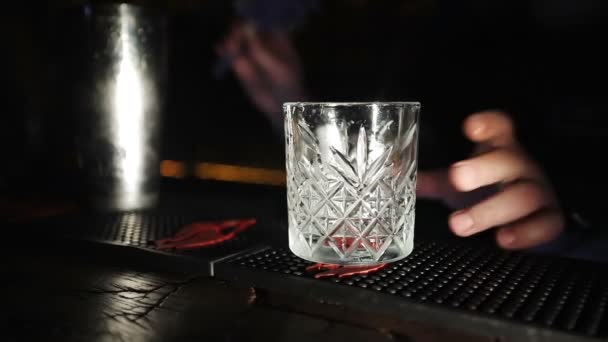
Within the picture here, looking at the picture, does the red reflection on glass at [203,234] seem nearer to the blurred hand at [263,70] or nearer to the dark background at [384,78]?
the dark background at [384,78]

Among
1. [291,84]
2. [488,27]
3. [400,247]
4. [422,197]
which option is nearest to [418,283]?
[400,247]

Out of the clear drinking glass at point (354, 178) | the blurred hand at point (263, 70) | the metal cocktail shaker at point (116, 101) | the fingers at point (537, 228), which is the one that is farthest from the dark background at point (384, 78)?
the clear drinking glass at point (354, 178)

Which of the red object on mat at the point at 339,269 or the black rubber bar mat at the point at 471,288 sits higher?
the red object on mat at the point at 339,269

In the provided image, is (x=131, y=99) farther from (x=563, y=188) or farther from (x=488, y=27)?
(x=488, y=27)

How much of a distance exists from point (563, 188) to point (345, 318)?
0.77 meters

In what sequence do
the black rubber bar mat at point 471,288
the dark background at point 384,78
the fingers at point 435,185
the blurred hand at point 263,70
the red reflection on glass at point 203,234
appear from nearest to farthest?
1. the black rubber bar mat at point 471,288
2. the red reflection on glass at point 203,234
3. the fingers at point 435,185
4. the dark background at point 384,78
5. the blurred hand at point 263,70

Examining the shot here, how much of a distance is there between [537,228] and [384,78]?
1.18 metres

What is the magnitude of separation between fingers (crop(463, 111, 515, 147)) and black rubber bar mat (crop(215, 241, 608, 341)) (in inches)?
9.0

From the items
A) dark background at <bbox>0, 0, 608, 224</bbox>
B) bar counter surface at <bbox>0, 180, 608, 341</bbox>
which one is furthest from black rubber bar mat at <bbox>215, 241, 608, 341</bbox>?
dark background at <bbox>0, 0, 608, 224</bbox>

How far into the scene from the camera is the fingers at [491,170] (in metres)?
0.67

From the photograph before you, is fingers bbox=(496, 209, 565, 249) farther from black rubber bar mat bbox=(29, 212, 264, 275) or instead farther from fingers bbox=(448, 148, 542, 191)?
black rubber bar mat bbox=(29, 212, 264, 275)

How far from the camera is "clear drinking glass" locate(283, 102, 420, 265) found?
1.71 feet

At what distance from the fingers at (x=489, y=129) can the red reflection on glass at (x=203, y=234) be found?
1.14 ft

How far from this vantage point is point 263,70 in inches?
60.5
